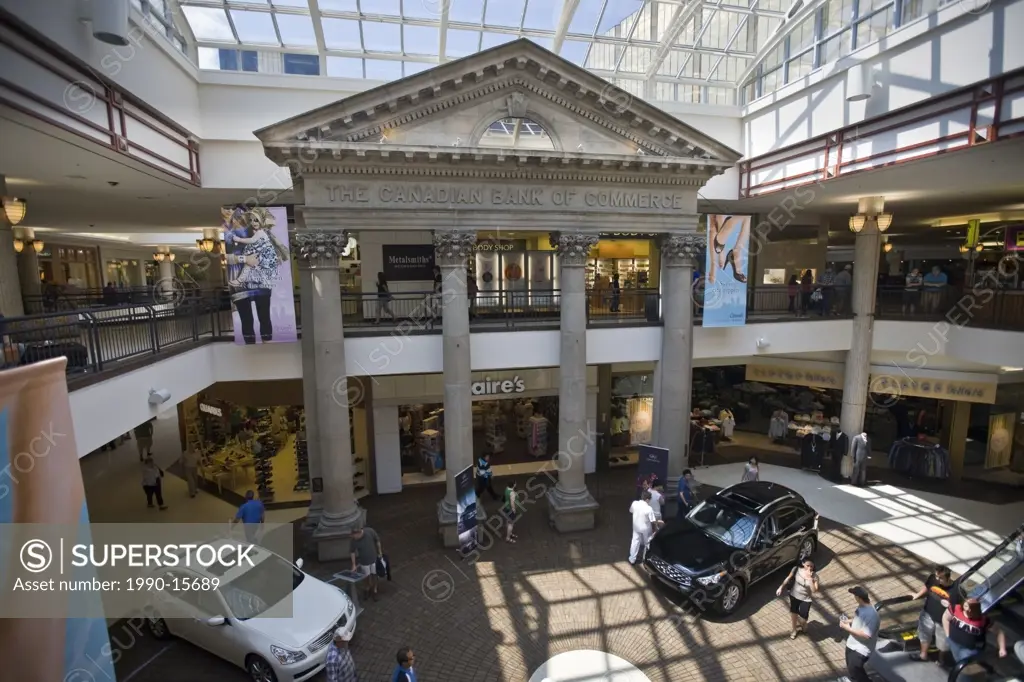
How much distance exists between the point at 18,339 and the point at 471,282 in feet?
29.3

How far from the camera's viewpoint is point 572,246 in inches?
455

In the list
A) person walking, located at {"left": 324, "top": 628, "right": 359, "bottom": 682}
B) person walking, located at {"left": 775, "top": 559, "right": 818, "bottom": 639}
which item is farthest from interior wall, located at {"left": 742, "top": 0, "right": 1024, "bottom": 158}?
person walking, located at {"left": 324, "top": 628, "right": 359, "bottom": 682}

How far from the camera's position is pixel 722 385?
21.7 metres

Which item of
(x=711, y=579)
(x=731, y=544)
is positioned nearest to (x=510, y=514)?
(x=711, y=579)

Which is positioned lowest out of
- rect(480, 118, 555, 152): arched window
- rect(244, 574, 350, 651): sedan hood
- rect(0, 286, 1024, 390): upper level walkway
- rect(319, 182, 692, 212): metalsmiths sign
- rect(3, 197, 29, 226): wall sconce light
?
rect(244, 574, 350, 651): sedan hood

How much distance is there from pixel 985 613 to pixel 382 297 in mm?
12347

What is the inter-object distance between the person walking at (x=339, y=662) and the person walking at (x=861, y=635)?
6877mm

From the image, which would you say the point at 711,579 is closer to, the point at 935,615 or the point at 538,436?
the point at 935,615

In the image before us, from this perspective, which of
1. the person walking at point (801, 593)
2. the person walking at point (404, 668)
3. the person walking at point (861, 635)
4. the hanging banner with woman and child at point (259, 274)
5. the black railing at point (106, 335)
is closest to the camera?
the person walking at point (404, 668)

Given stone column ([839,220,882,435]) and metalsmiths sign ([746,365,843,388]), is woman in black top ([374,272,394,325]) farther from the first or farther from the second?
stone column ([839,220,882,435])

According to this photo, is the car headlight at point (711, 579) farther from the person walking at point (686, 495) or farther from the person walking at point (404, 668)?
the person walking at point (404, 668)

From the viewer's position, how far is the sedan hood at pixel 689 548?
8.89m

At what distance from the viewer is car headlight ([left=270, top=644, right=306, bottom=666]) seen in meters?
7.01

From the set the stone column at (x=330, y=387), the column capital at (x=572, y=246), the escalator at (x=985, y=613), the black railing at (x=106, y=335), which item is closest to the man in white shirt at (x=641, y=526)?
the escalator at (x=985, y=613)
